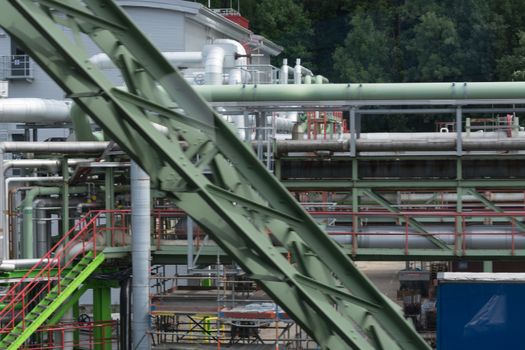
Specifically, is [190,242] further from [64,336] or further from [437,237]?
[437,237]

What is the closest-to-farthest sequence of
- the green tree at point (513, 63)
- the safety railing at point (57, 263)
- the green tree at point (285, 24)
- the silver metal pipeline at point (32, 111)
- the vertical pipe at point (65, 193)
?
the safety railing at point (57, 263)
the vertical pipe at point (65, 193)
the silver metal pipeline at point (32, 111)
the green tree at point (513, 63)
the green tree at point (285, 24)

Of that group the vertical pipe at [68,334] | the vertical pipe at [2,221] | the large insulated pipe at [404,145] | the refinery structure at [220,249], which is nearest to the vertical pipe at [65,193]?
the refinery structure at [220,249]

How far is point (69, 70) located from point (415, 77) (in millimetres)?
72680

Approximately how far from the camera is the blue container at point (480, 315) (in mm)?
17172

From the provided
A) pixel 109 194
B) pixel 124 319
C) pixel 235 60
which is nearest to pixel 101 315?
pixel 124 319

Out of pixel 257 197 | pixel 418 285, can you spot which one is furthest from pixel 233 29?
pixel 257 197

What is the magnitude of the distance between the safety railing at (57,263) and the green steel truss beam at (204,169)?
50.5ft

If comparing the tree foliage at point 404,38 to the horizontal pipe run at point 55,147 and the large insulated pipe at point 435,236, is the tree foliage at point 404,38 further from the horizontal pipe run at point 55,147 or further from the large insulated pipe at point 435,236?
the horizontal pipe run at point 55,147

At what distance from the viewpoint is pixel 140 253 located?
22.8m

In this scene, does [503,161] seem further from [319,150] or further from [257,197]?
[257,197]

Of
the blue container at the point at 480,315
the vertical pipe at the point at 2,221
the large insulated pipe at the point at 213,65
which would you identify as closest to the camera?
the blue container at the point at 480,315

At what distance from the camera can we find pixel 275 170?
23812 millimetres

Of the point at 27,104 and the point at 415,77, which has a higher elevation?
the point at 415,77

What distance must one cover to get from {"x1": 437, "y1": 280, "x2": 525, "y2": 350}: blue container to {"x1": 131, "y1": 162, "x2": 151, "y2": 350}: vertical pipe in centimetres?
751
